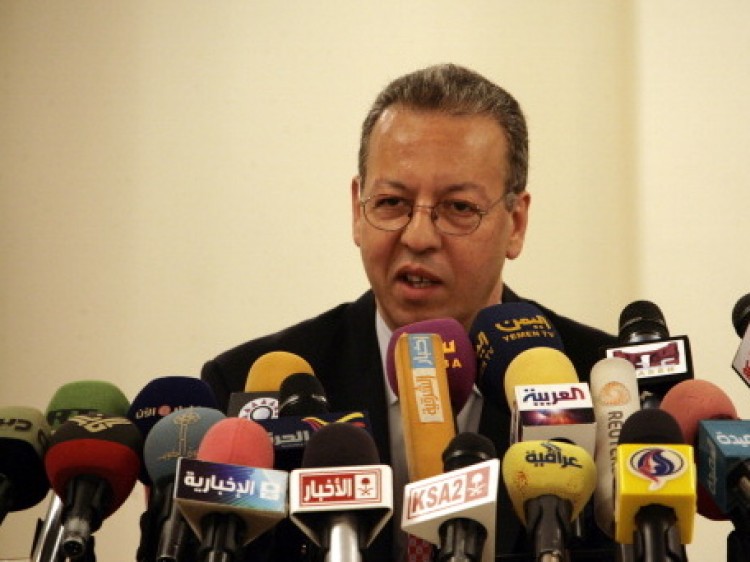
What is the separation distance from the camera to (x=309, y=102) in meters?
3.75

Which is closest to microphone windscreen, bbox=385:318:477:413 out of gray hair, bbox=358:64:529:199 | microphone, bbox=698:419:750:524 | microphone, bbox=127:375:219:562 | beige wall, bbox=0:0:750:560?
microphone, bbox=127:375:219:562

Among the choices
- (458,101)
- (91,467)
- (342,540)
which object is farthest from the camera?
(458,101)

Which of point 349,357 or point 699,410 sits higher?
point 349,357

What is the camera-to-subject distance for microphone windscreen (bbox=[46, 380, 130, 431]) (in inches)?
68.7

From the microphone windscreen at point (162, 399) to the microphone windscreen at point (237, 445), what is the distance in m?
0.22

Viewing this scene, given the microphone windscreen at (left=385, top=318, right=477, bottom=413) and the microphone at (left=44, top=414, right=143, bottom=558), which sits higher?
the microphone windscreen at (left=385, top=318, right=477, bottom=413)

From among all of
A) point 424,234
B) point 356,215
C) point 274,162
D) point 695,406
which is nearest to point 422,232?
point 424,234

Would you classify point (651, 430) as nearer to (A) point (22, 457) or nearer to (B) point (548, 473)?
(B) point (548, 473)

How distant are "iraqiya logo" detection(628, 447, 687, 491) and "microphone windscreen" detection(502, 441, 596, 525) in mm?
94

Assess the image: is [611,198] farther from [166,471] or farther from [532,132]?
[166,471]

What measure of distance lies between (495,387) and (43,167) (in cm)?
230

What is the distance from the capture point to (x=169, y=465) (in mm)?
1472

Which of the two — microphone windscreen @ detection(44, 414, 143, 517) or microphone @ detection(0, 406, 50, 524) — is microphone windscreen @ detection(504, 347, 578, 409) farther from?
microphone @ detection(0, 406, 50, 524)

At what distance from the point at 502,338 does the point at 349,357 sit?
33.4 inches
